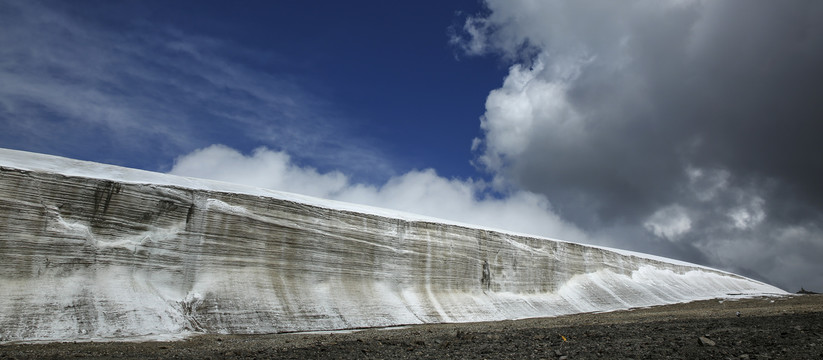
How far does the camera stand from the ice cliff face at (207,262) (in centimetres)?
1125

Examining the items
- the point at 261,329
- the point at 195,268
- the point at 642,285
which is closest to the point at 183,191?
the point at 195,268

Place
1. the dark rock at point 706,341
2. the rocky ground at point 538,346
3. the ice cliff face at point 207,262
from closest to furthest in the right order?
the rocky ground at point 538,346, the dark rock at point 706,341, the ice cliff face at point 207,262

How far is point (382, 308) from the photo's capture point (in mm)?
15781

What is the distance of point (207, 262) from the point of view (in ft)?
44.9

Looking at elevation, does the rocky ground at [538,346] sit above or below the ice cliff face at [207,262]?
below

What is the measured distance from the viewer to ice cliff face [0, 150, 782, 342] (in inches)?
443

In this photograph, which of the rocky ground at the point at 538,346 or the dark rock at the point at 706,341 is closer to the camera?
the rocky ground at the point at 538,346

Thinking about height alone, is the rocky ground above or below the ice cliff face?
below

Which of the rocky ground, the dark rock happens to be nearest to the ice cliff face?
the rocky ground

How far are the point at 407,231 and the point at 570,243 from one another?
1113 cm

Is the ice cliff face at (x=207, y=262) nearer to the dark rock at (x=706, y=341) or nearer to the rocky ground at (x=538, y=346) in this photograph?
the rocky ground at (x=538, y=346)

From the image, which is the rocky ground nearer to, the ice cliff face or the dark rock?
the dark rock

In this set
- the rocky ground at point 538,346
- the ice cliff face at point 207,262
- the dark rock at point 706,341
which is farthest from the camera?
the ice cliff face at point 207,262

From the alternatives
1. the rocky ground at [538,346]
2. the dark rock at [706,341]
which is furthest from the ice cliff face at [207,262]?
the dark rock at [706,341]
